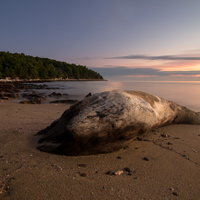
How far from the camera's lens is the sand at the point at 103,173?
6.31ft

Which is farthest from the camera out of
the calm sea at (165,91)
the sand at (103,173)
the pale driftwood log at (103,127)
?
the calm sea at (165,91)

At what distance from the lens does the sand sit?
1.92m

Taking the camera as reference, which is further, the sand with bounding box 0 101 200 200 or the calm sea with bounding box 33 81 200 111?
the calm sea with bounding box 33 81 200 111

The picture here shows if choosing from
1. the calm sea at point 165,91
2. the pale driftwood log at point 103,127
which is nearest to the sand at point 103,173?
the pale driftwood log at point 103,127

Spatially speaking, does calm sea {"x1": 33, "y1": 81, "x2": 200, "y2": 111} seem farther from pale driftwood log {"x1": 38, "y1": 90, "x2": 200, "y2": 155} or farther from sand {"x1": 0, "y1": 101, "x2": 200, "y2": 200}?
pale driftwood log {"x1": 38, "y1": 90, "x2": 200, "y2": 155}

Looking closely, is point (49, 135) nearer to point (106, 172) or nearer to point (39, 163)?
point (39, 163)

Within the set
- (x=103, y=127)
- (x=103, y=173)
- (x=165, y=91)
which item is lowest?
(x=165, y=91)

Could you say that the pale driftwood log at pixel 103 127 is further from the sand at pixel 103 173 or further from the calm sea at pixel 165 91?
the calm sea at pixel 165 91

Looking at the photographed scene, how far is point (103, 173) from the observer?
91.3 inches

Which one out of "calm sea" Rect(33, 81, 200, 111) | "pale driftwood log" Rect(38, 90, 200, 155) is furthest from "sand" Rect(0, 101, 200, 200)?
"calm sea" Rect(33, 81, 200, 111)

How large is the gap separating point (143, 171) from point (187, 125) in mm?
3163

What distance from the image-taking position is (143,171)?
7.90 feet

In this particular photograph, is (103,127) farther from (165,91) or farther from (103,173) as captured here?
(165,91)

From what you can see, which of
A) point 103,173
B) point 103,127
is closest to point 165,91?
point 103,127
